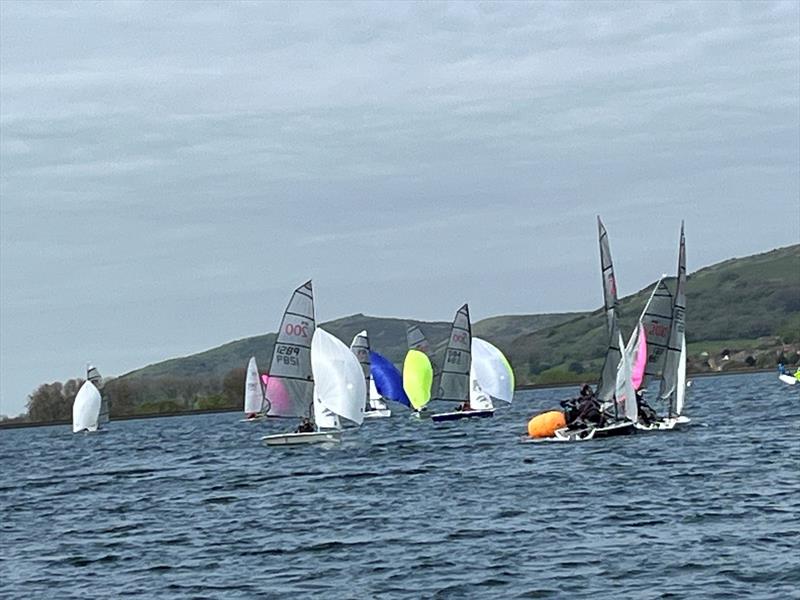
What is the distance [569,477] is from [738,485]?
749cm

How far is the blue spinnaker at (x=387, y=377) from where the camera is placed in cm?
11769

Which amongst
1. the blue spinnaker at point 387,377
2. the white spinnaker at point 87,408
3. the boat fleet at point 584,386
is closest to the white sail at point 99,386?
the white spinnaker at point 87,408

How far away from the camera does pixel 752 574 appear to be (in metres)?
28.8

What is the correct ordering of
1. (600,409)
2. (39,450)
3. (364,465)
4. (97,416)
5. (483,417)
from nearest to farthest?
1. (364,465)
2. (600,409)
3. (483,417)
4. (39,450)
5. (97,416)

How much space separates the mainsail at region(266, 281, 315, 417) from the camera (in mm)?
72250

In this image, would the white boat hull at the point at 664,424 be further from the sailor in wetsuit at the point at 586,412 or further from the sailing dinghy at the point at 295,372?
the sailing dinghy at the point at 295,372

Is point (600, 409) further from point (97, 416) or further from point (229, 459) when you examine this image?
point (97, 416)

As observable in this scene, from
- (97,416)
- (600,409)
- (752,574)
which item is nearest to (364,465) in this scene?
(600,409)

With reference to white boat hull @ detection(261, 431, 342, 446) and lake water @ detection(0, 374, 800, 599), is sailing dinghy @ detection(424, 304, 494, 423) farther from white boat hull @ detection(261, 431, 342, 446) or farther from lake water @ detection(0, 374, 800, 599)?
lake water @ detection(0, 374, 800, 599)

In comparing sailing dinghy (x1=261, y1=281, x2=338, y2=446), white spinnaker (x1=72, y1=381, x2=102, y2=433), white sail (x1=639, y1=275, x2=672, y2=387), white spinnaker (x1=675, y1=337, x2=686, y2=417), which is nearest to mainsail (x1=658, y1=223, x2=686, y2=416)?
white spinnaker (x1=675, y1=337, x2=686, y2=417)

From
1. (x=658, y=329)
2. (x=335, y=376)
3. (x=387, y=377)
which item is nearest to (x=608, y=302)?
(x=658, y=329)

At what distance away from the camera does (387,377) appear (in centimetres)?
11838

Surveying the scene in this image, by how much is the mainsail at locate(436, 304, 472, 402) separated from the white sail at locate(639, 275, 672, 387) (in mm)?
33672

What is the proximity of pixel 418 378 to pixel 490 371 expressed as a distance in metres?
11.2
